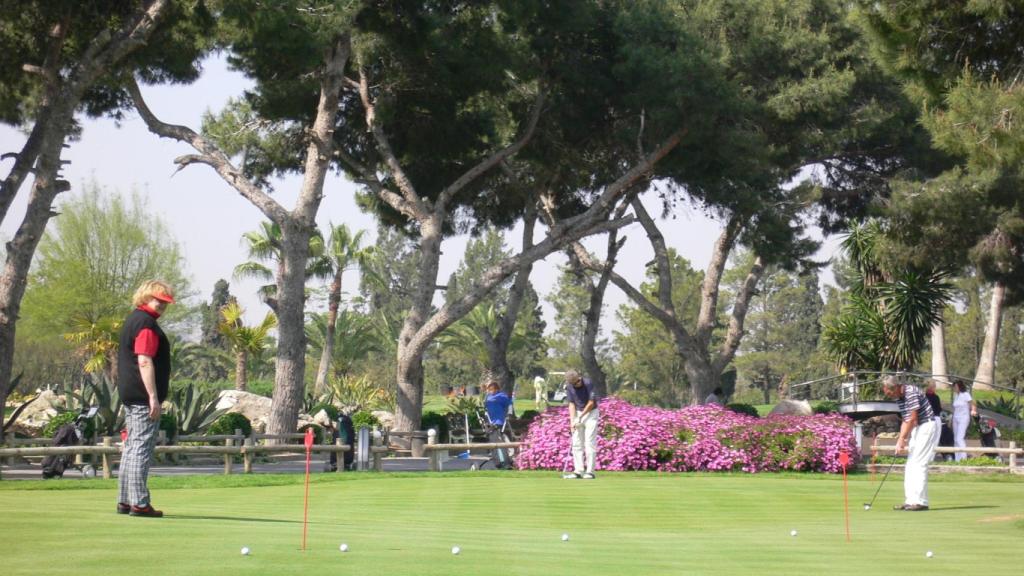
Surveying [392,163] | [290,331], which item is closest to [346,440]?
[290,331]

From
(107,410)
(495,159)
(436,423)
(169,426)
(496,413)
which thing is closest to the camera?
(496,413)

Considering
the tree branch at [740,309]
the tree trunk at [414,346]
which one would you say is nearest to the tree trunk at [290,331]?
the tree trunk at [414,346]

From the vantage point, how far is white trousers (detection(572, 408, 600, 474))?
21.0m

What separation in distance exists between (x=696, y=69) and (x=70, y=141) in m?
15.8

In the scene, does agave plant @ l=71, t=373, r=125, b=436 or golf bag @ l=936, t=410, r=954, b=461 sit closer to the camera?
agave plant @ l=71, t=373, r=125, b=436

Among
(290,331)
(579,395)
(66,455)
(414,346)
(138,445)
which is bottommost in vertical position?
(66,455)

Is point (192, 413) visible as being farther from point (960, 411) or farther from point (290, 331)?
point (960, 411)

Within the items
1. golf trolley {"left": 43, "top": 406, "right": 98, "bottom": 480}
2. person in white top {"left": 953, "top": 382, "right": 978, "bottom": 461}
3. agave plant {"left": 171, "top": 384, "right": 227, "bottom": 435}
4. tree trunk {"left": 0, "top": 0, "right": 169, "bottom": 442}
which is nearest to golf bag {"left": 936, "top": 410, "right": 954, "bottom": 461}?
person in white top {"left": 953, "top": 382, "right": 978, "bottom": 461}

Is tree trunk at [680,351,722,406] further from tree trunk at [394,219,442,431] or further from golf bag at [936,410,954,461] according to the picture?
tree trunk at [394,219,442,431]

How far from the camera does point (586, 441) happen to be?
69.7 ft

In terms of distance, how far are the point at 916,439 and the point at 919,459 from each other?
10.5 inches

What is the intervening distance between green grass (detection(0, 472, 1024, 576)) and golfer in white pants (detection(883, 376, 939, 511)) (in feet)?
1.05

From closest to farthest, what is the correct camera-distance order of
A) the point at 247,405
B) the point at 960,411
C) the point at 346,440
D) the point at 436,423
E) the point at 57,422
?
the point at 346,440, the point at 960,411, the point at 57,422, the point at 436,423, the point at 247,405

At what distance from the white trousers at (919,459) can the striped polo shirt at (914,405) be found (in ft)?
0.35
